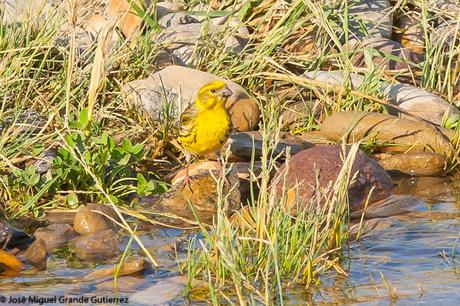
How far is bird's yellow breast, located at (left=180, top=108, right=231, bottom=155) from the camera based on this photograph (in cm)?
807

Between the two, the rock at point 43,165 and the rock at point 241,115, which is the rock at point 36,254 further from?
the rock at point 241,115

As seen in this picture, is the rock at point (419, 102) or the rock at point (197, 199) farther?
the rock at point (419, 102)

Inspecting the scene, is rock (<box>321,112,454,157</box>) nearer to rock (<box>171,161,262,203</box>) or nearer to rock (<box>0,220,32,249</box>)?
rock (<box>171,161,262,203</box>)

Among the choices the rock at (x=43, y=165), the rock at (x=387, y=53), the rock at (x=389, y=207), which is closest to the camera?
the rock at (x=43, y=165)

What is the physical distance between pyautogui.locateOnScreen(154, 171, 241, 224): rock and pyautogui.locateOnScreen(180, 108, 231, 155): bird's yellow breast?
0.99ft

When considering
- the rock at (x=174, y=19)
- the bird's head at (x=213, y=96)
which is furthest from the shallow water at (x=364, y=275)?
the rock at (x=174, y=19)

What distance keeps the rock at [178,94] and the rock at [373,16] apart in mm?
1633

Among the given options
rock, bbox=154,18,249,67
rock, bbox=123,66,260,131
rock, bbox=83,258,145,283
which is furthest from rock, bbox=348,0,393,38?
rock, bbox=83,258,145,283

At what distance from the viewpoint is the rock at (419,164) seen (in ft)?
28.5

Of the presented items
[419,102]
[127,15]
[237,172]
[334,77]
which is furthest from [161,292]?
[127,15]

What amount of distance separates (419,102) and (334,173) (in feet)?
6.68

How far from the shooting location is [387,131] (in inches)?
352

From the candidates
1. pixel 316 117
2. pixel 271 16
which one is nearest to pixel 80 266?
pixel 316 117

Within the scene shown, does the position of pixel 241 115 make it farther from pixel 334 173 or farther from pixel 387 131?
pixel 334 173
